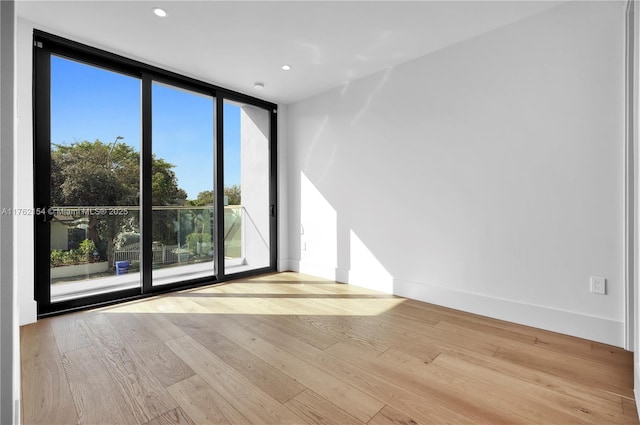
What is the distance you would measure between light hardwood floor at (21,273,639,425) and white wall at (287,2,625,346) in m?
0.33

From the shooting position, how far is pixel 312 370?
1.81 m

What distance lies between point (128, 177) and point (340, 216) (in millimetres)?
2328

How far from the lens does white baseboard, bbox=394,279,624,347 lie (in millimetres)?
2141

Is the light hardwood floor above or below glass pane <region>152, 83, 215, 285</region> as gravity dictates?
below

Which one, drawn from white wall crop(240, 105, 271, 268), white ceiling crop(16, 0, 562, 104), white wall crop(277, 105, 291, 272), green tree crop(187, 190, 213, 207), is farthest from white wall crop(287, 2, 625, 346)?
green tree crop(187, 190, 213, 207)

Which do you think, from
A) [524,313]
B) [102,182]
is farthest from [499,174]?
[102,182]

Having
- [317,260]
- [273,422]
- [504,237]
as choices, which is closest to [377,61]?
[504,237]

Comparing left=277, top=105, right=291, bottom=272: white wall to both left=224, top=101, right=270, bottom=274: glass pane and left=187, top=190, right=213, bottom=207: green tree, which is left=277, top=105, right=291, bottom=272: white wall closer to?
left=224, top=101, right=270, bottom=274: glass pane

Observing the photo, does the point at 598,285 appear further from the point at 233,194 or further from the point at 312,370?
the point at 233,194

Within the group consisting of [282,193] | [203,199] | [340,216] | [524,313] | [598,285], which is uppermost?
[282,193]

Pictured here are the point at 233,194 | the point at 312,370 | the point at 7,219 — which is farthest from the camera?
the point at 233,194

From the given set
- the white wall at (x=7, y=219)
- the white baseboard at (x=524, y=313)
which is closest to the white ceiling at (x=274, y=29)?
the white wall at (x=7, y=219)

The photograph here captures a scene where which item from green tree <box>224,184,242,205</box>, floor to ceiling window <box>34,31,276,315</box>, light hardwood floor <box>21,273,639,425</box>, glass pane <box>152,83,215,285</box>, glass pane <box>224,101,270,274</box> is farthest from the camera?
glass pane <box>224,101,270,274</box>

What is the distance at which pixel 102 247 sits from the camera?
3.07 m
